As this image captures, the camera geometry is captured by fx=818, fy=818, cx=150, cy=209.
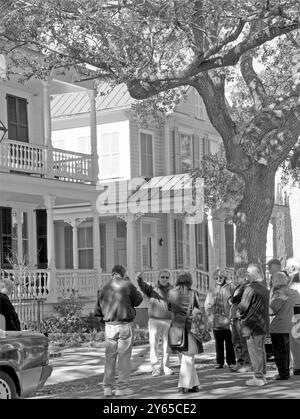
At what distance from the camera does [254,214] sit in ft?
56.1

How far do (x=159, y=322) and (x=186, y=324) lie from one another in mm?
2465

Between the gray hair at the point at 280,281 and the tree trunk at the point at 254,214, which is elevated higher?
the tree trunk at the point at 254,214

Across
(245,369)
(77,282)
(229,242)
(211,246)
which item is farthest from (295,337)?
(229,242)

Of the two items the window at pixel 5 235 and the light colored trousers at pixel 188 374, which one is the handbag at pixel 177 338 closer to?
the light colored trousers at pixel 188 374

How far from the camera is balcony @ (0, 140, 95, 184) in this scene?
2150cm

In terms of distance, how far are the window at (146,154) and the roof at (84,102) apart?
5.21ft

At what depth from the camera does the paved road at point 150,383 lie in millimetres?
11075

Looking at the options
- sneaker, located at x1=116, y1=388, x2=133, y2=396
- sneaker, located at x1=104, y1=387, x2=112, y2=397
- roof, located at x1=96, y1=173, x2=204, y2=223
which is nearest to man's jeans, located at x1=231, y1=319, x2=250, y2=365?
sneaker, located at x1=116, y1=388, x2=133, y2=396

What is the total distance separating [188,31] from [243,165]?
3.00 m

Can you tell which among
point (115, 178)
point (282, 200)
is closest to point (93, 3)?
point (115, 178)

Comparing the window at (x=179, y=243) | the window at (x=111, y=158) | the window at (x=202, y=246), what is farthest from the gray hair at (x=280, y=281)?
the window at (x=202, y=246)

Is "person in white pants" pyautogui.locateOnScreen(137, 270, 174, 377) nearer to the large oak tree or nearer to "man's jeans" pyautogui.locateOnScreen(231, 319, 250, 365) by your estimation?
"man's jeans" pyautogui.locateOnScreen(231, 319, 250, 365)

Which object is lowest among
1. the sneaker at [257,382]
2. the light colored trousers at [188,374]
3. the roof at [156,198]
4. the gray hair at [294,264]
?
the sneaker at [257,382]

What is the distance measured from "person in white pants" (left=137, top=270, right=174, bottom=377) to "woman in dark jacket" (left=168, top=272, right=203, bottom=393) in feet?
6.56
